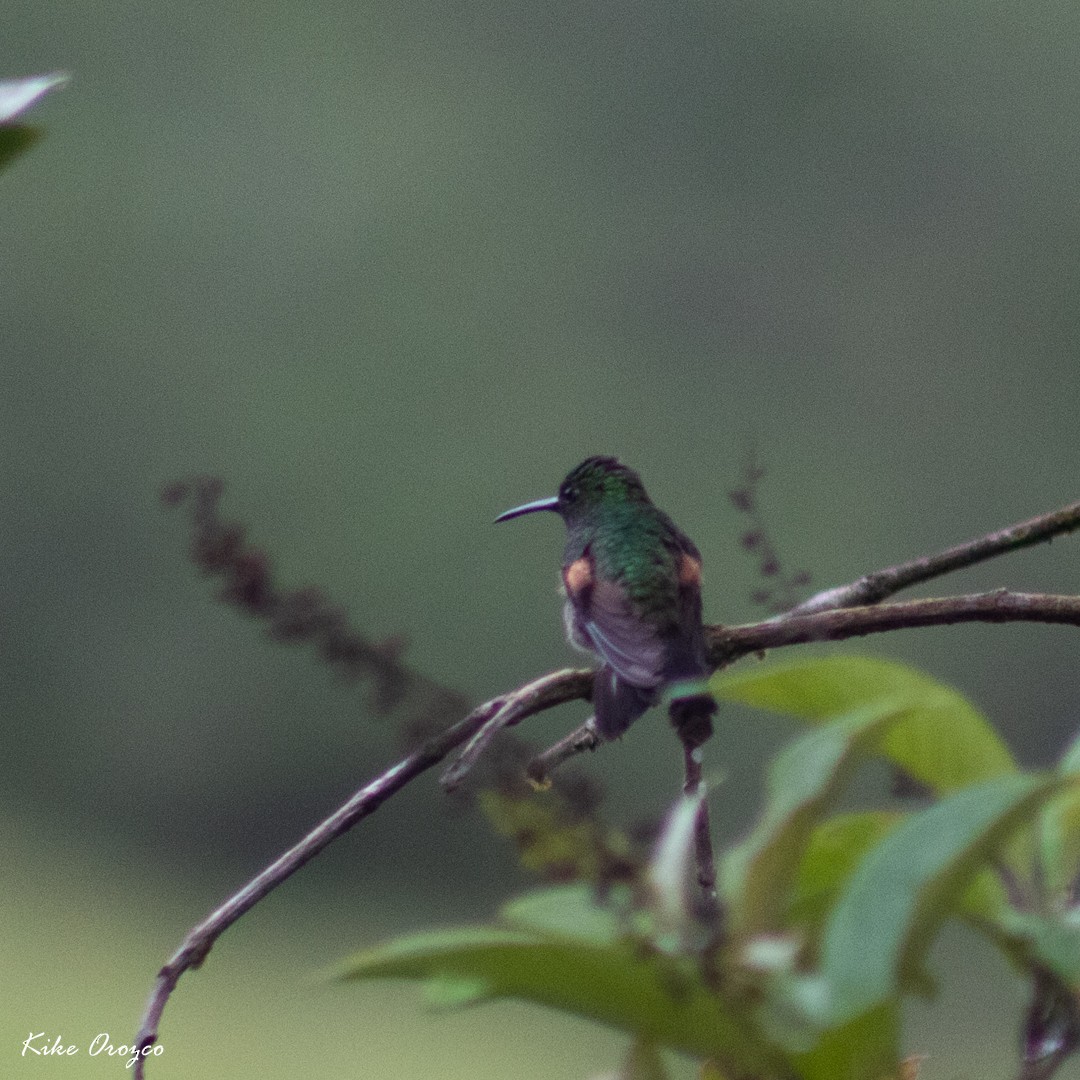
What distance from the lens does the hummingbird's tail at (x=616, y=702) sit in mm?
1999

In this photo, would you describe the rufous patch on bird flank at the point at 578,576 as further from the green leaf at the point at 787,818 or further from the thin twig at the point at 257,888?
the green leaf at the point at 787,818

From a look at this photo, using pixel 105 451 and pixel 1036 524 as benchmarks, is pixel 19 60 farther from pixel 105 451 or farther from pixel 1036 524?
pixel 1036 524

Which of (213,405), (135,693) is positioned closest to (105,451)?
(213,405)

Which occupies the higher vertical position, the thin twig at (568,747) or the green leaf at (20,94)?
the green leaf at (20,94)

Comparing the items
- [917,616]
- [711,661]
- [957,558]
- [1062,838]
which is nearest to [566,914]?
[1062,838]

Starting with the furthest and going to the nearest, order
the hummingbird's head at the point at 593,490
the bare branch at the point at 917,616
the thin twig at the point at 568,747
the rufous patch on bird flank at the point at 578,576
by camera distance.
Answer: the hummingbird's head at the point at 593,490, the rufous patch on bird flank at the point at 578,576, the bare branch at the point at 917,616, the thin twig at the point at 568,747

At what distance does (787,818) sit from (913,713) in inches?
5.6

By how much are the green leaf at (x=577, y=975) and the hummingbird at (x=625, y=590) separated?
116 cm

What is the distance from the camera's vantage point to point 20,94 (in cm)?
81

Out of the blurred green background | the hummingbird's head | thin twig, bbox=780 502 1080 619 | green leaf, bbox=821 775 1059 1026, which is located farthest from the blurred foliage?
the blurred green background

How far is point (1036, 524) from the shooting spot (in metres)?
1.74

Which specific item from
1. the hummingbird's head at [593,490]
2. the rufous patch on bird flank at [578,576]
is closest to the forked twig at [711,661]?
the rufous patch on bird flank at [578,576]

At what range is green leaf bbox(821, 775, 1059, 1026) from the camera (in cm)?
62

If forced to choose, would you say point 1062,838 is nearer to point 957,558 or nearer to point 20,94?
point 20,94
